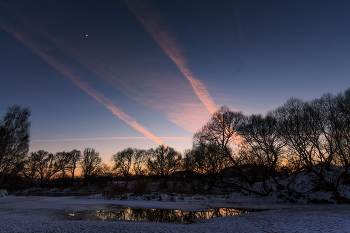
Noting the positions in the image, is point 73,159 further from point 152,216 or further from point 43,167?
point 152,216

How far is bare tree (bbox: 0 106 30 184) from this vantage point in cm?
3053

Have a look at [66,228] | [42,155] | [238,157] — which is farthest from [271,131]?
[42,155]

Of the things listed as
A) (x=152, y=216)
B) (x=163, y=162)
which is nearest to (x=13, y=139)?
(x=152, y=216)

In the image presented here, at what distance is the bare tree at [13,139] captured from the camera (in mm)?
30533

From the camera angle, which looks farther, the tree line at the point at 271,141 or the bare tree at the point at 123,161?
the bare tree at the point at 123,161

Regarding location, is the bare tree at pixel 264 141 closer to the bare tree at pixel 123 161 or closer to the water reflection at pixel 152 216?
the water reflection at pixel 152 216

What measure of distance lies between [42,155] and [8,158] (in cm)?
4894

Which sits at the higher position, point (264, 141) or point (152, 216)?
point (264, 141)

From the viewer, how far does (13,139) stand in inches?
1245

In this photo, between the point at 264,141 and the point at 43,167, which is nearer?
the point at 264,141

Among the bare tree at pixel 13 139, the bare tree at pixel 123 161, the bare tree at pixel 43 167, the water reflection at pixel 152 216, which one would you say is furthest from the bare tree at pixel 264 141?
the bare tree at pixel 43 167

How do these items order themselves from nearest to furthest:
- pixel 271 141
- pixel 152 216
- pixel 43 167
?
pixel 152 216 → pixel 271 141 → pixel 43 167

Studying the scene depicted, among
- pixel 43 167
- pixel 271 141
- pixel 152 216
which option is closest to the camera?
pixel 152 216

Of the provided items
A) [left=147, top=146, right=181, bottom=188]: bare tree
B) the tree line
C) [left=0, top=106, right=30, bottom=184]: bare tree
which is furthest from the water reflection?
[left=147, top=146, right=181, bottom=188]: bare tree
